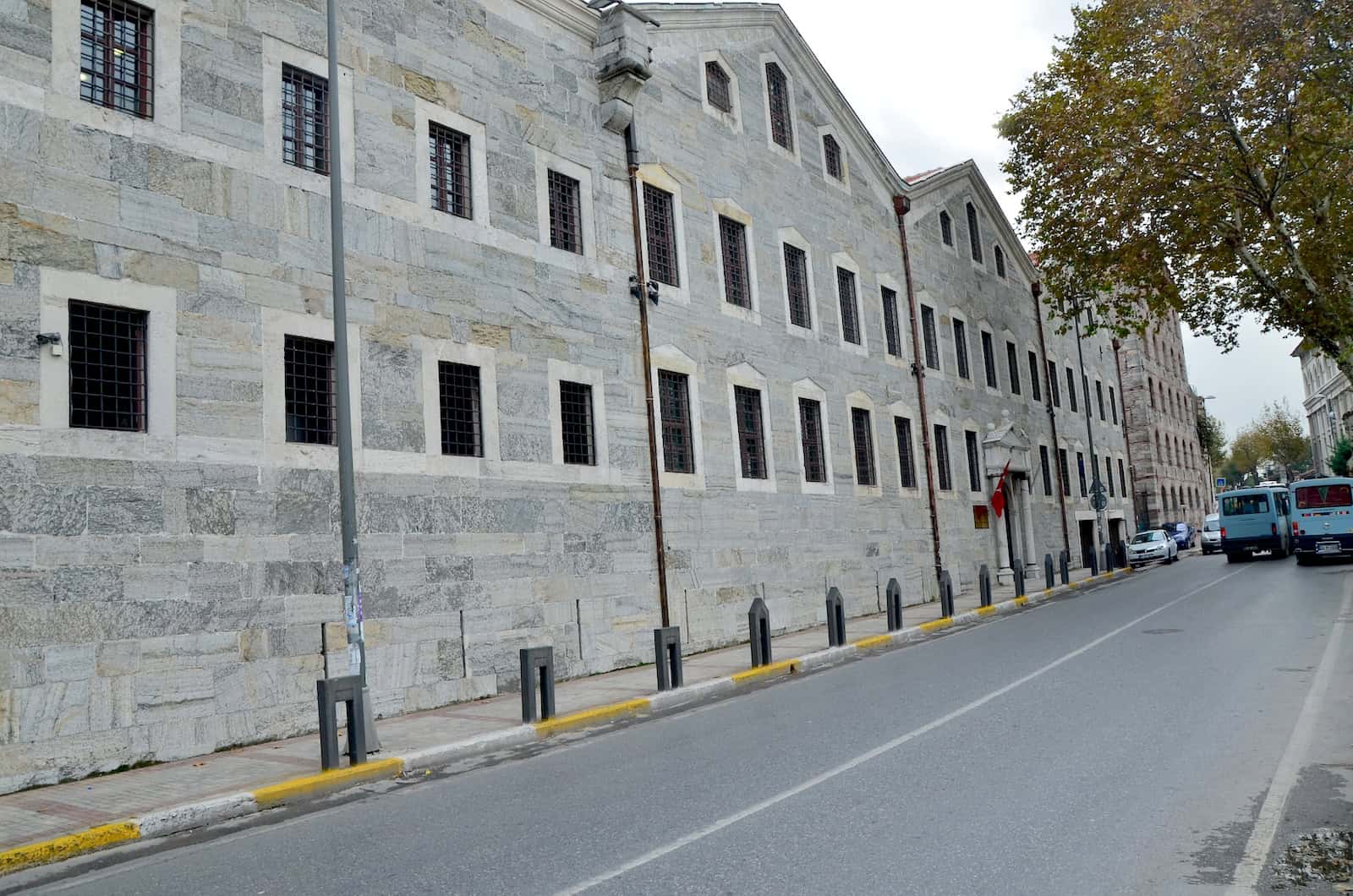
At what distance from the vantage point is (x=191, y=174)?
1025 cm

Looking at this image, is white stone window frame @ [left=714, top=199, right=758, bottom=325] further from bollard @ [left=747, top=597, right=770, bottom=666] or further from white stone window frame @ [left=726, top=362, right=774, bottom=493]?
bollard @ [left=747, top=597, right=770, bottom=666]

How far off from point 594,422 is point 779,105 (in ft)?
35.2

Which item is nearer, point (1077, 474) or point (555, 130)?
point (555, 130)

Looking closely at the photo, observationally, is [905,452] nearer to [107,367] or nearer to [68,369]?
[107,367]

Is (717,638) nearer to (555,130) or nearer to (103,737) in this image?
(555,130)

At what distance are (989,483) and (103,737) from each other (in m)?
25.0

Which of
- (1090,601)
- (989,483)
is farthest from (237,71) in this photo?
(989,483)

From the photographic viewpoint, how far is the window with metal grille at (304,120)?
456 inches

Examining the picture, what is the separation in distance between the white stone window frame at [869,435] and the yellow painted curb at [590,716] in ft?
38.5

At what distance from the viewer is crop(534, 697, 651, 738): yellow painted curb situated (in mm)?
9898

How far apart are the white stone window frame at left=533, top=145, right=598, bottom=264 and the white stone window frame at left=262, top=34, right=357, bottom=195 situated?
2.23 metres

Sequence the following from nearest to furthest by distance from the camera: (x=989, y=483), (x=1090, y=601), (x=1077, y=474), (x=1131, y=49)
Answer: (x=1090, y=601), (x=1131, y=49), (x=989, y=483), (x=1077, y=474)

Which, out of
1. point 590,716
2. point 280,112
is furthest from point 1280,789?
point 280,112

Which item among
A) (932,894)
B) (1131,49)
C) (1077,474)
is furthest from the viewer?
(1077,474)
